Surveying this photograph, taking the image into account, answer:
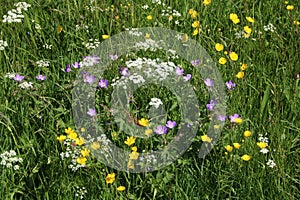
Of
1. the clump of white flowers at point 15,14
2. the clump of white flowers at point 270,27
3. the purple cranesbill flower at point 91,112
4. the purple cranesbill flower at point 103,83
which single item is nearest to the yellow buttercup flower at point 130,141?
the purple cranesbill flower at point 91,112

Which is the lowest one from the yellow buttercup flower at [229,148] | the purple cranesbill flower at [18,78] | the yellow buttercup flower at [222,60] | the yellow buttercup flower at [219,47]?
the yellow buttercup flower at [229,148]

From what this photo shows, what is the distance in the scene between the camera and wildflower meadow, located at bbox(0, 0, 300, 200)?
2.22 m

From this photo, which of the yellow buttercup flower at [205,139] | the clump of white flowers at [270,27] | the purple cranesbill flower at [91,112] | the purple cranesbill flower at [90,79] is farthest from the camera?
the clump of white flowers at [270,27]

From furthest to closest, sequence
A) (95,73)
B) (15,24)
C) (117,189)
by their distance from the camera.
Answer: (15,24) < (95,73) < (117,189)

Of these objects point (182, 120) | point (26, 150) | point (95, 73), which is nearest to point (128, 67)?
point (95, 73)

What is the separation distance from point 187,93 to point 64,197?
79cm

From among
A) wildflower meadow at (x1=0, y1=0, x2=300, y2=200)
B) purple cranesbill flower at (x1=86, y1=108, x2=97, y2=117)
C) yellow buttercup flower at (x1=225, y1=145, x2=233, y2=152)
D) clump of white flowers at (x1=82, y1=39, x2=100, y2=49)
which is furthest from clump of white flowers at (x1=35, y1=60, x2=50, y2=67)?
yellow buttercup flower at (x1=225, y1=145, x2=233, y2=152)

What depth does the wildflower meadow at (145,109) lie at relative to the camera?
222 centimetres

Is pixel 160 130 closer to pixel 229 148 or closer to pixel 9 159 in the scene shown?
pixel 229 148

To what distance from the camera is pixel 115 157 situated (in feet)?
7.50

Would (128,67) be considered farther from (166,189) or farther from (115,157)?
(166,189)

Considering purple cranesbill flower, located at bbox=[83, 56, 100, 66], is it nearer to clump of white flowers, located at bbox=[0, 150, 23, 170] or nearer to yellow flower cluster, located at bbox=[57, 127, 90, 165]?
yellow flower cluster, located at bbox=[57, 127, 90, 165]

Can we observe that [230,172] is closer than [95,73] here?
Yes

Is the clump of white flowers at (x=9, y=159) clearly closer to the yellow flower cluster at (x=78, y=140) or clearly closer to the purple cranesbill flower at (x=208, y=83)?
the yellow flower cluster at (x=78, y=140)
